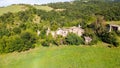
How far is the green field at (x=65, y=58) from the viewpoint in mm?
20656

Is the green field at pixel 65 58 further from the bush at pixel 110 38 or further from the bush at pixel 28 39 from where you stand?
the bush at pixel 110 38

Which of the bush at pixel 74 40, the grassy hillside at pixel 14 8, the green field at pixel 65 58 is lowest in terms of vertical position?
the green field at pixel 65 58

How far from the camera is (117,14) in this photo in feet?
126

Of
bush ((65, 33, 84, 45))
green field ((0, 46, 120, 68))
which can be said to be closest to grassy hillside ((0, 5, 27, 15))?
bush ((65, 33, 84, 45))

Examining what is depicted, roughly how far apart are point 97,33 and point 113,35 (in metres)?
2.97

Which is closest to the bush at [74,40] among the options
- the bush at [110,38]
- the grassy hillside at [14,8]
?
the bush at [110,38]

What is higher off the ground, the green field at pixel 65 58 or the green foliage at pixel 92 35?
the green foliage at pixel 92 35

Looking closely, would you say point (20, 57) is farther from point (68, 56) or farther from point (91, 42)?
point (91, 42)

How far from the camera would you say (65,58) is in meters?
22.5

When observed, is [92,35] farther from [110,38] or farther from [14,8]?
[14,8]

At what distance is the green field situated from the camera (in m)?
20.7

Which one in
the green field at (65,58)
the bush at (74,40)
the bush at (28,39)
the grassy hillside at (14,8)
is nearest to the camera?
the green field at (65,58)

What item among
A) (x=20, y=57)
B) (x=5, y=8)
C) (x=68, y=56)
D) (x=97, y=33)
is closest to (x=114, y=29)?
(x=97, y=33)

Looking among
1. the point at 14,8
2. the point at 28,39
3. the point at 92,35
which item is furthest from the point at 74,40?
the point at 14,8
